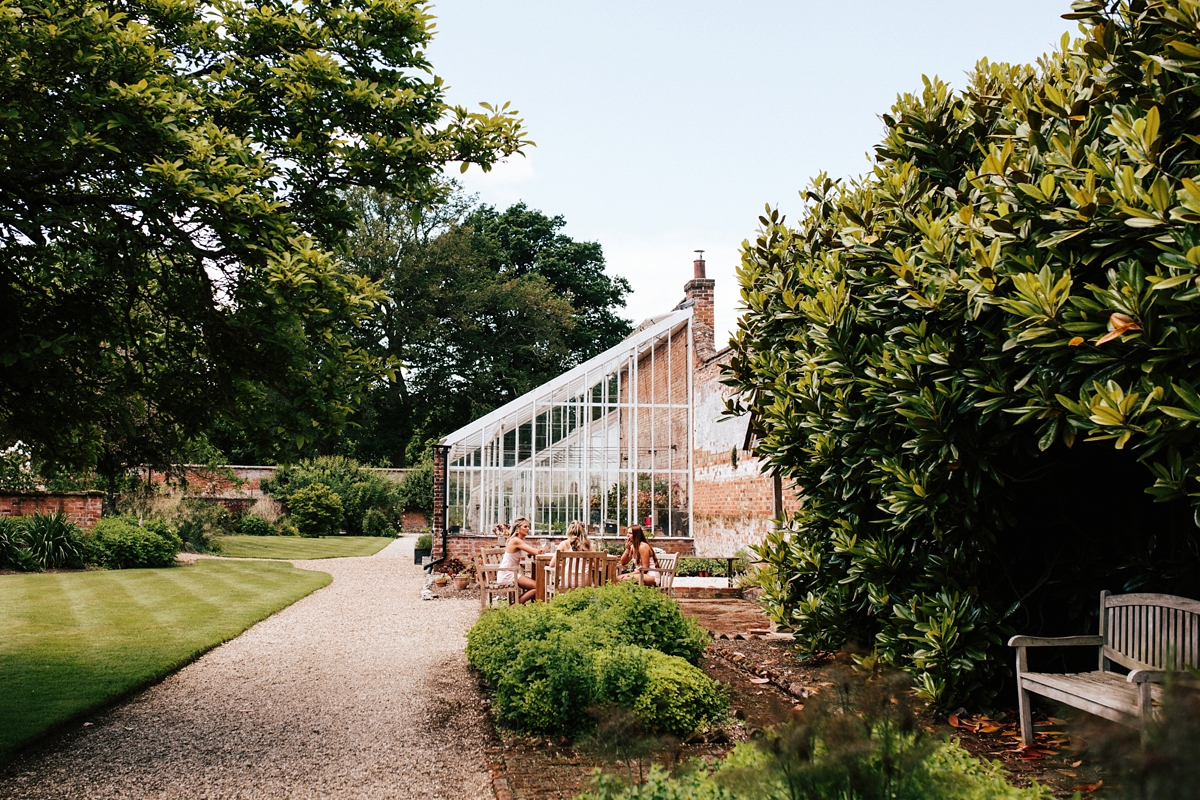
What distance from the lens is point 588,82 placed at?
22.9 ft

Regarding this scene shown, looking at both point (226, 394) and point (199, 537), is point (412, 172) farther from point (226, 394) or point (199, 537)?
point (199, 537)

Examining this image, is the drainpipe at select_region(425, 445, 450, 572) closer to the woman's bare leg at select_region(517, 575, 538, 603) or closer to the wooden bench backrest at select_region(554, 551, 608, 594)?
the woman's bare leg at select_region(517, 575, 538, 603)

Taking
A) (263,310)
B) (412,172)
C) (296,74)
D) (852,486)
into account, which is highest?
(296,74)

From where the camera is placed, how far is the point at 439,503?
17.5 meters

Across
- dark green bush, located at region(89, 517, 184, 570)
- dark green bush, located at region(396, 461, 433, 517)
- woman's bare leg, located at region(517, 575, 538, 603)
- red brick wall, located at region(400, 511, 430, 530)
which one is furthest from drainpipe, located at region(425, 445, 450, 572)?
red brick wall, located at region(400, 511, 430, 530)

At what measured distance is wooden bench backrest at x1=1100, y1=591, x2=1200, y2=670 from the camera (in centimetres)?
385

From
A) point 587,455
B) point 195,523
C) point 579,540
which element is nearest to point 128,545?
point 195,523

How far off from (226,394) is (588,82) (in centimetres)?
387

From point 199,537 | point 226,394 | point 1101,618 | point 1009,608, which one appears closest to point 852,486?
point 1009,608

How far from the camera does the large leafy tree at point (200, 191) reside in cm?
466

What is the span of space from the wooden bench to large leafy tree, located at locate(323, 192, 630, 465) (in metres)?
35.7

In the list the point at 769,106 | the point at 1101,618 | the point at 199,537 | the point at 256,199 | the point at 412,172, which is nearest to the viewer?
the point at 1101,618

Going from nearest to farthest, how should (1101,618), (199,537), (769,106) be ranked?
(1101,618) < (769,106) < (199,537)

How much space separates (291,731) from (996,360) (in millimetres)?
5004
